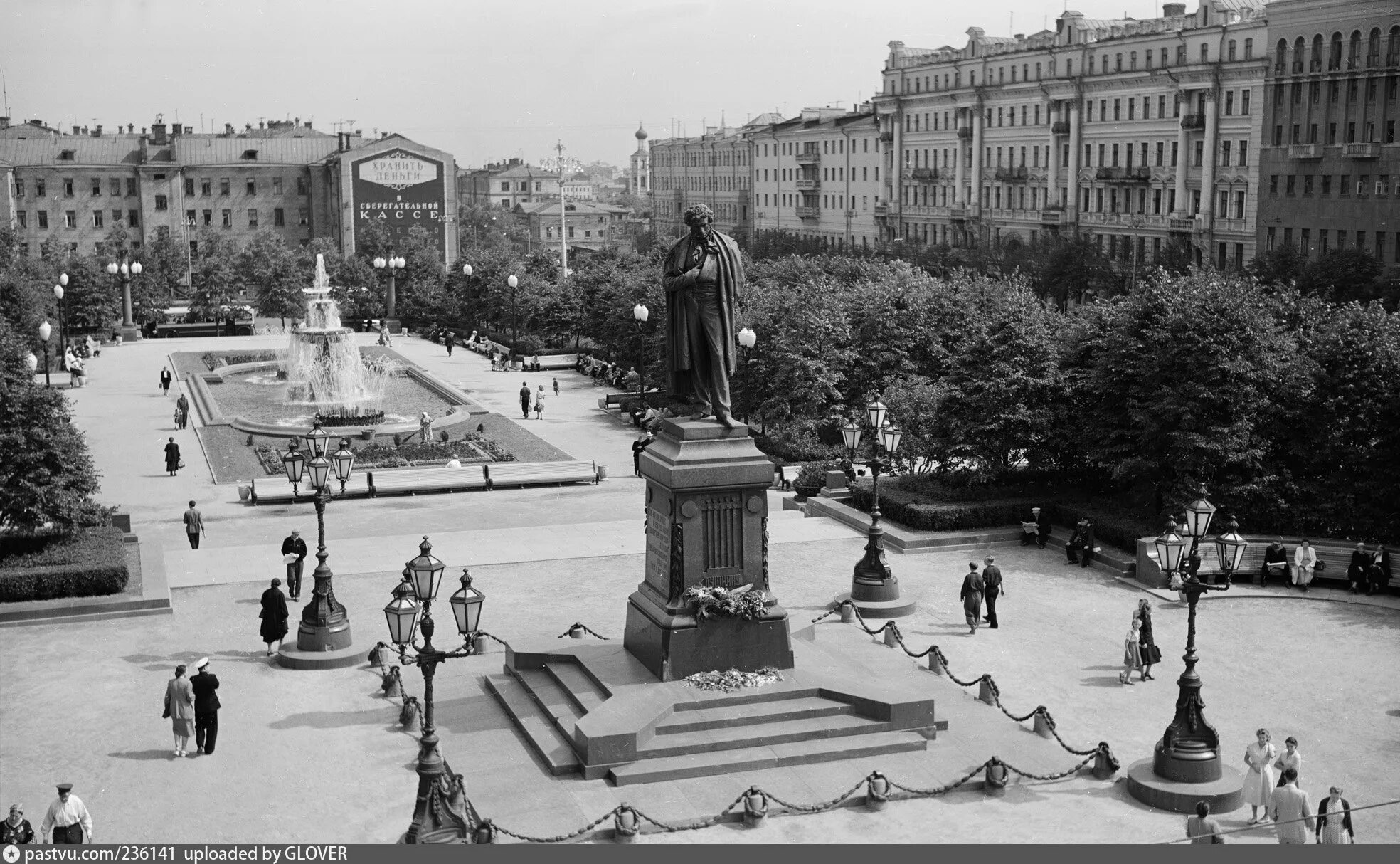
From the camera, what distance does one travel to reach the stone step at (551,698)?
18.8 meters

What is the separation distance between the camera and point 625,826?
1602 cm

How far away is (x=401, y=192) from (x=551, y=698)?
9917cm

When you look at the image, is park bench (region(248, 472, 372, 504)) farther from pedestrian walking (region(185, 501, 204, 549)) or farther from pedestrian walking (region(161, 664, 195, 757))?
pedestrian walking (region(161, 664, 195, 757))

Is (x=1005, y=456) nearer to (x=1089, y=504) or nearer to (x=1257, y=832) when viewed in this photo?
(x=1089, y=504)

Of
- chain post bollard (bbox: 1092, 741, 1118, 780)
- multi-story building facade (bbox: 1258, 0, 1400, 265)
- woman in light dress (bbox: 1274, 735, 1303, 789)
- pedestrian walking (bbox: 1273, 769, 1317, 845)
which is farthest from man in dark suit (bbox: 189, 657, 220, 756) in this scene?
multi-story building facade (bbox: 1258, 0, 1400, 265)

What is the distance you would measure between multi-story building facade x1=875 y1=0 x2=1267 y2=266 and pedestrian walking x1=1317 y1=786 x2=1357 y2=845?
215 feet

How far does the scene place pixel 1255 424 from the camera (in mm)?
29562

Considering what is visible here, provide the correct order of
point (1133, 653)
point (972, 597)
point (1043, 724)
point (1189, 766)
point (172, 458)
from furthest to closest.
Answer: point (172, 458), point (972, 597), point (1133, 653), point (1043, 724), point (1189, 766)

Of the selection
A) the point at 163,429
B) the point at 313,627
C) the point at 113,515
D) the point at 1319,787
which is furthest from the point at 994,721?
the point at 163,429

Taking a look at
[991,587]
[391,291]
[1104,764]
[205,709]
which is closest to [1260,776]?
[1104,764]

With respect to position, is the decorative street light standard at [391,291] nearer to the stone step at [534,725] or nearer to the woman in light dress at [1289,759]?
the stone step at [534,725]

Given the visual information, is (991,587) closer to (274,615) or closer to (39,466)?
(274,615)

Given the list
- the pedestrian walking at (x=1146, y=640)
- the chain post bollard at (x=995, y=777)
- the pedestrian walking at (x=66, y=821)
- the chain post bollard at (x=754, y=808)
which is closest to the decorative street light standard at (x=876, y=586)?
the pedestrian walking at (x=1146, y=640)

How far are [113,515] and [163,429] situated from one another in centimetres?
1590
